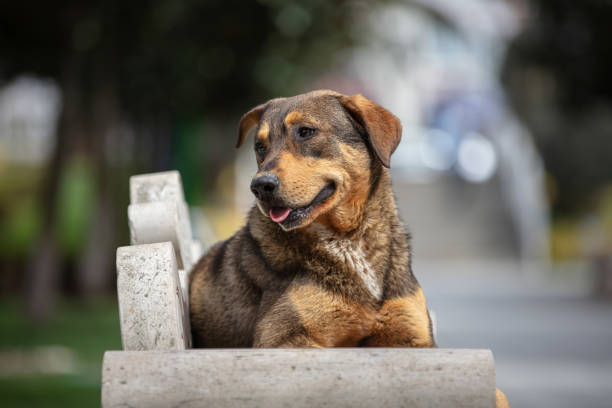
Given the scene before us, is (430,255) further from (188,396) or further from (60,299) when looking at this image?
(188,396)

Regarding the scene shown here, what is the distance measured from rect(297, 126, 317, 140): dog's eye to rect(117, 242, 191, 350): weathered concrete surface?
0.78 metres

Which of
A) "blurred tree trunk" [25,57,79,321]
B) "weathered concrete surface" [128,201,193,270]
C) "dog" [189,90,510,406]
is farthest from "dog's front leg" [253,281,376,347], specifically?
"blurred tree trunk" [25,57,79,321]

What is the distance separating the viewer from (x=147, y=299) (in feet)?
10.2

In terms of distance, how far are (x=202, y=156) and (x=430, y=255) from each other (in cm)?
898

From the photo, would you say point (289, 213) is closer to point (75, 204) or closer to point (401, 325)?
point (401, 325)

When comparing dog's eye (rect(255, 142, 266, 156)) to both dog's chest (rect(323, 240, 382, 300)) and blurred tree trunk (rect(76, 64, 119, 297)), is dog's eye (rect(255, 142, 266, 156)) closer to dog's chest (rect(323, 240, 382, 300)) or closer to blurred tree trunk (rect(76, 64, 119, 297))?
dog's chest (rect(323, 240, 382, 300))

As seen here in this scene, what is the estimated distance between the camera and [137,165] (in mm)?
19109

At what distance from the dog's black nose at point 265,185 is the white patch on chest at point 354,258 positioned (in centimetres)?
35

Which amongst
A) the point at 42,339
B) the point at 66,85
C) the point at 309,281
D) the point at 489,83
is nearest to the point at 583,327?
the point at 42,339

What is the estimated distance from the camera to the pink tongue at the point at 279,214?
3.34m

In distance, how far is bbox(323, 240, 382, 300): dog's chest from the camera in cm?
347

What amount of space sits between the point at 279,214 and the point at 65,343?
9.94 metres

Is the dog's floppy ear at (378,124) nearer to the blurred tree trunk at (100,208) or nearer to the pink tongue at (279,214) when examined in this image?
the pink tongue at (279,214)

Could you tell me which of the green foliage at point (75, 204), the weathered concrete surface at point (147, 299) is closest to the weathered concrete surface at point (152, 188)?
the weathered concrete surface at point (147, 299)
